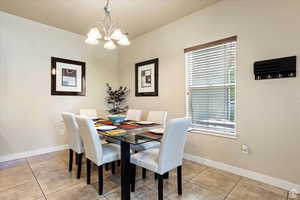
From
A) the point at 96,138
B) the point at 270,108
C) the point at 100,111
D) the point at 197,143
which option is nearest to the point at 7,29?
the point at 100,111

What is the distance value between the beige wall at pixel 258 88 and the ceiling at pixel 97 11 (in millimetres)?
310

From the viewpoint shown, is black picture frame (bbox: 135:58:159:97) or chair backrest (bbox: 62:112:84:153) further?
black picture frame (bbox: 135:58:159:97)

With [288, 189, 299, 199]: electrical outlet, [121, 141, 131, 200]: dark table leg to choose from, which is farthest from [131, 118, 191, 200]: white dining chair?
[288, 189, 299, 199]: electrical outlet

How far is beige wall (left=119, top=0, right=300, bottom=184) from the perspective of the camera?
6.38 ft

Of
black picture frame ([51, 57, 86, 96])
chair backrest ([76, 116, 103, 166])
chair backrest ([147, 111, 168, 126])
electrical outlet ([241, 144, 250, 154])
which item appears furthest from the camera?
black picture frame ([51, 57, 86, 96])

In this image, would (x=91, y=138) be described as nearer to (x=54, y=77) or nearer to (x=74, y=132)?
(x=74, y=132)

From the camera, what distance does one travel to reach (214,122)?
2678 millimetres

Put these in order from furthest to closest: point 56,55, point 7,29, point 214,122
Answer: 1. point 56,55
2. point 7,29
3. point 214,122

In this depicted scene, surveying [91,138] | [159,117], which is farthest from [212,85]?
[91,138]

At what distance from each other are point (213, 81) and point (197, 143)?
1107mm

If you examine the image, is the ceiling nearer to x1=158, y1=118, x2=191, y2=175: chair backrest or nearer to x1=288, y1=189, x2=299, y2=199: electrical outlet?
x1=158, y1=118, x2=191, y2=175: chair backrest

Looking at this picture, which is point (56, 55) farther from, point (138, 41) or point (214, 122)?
point (214, 122)

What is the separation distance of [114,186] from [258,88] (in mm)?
2307

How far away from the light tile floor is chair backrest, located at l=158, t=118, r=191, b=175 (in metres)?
0.46
